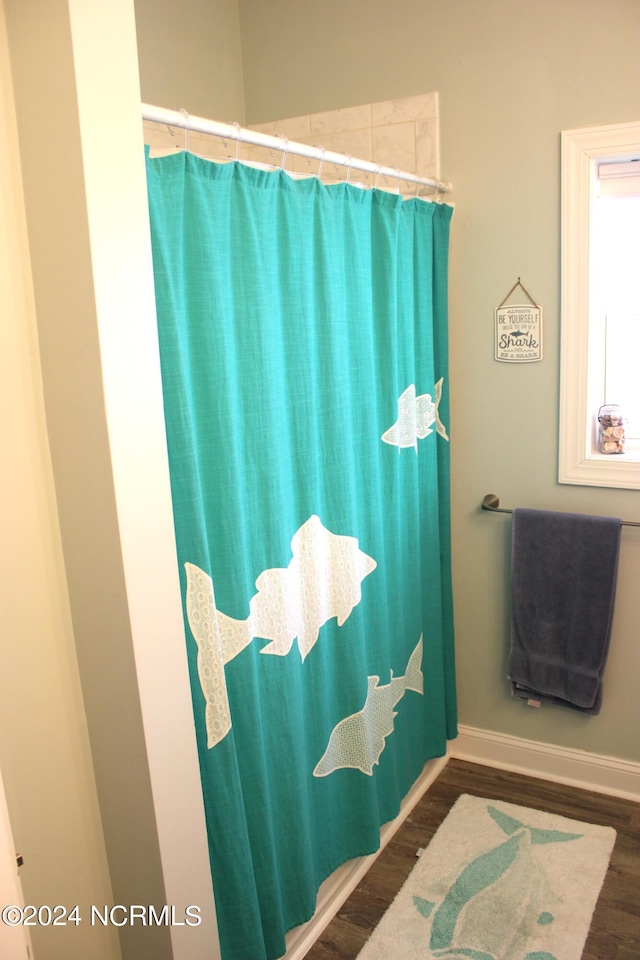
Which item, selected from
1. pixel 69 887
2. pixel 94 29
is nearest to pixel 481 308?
pixel 94 29

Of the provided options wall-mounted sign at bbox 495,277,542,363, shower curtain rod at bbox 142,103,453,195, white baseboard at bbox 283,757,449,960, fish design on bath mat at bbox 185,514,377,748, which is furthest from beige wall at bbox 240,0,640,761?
fish design on bath mat at bbox 185,514,377,748

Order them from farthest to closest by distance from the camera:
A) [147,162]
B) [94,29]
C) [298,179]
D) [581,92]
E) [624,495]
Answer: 1. [624,495]
2. [581,92]
3. [298,179]
4. [147,162]
5. [94,29]

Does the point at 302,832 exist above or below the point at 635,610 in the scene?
below

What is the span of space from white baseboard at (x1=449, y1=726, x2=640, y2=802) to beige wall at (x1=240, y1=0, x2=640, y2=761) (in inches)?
1.4

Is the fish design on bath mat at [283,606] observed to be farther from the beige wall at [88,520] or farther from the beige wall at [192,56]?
the beige wall at [192,56]

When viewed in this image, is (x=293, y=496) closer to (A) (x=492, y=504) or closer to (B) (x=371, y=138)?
(A) (x=492, y=504)

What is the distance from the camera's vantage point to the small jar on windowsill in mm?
2373

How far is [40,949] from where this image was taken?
1374mm

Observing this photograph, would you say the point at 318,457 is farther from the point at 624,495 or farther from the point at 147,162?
the point at 624,495

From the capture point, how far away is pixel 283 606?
1719mm

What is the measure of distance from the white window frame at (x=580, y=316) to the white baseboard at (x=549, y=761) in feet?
3.07

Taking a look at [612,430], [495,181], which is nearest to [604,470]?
[612,430]

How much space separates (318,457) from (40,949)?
1123mm

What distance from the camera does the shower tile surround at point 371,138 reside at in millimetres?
2381
